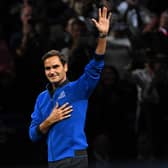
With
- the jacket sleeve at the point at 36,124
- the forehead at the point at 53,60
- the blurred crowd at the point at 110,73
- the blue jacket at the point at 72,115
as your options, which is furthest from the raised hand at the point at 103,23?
the blurred crowd at the point at 110,73

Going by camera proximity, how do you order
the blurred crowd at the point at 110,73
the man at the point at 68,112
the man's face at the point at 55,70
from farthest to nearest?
1. the blurred crowd at the point at 110,73
2. the man's face at the point at 55,70
3. the man at the point at 68,112

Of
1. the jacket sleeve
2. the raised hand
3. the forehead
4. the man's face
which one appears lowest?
the jacket sleeve

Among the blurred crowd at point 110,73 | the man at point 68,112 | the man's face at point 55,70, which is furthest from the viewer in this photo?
the blurred crowd at point 110,73

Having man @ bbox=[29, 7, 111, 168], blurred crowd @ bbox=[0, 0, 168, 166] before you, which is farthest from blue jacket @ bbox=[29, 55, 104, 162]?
blurred crowd @ bbox=[0, 0, 168, 166]

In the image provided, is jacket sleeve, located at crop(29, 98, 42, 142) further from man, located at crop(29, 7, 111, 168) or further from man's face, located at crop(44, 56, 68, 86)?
man's face, located at crop(44, 56, 68, 86)

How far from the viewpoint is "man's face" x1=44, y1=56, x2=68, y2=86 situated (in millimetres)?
6258

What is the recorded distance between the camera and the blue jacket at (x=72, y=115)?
6.05 m

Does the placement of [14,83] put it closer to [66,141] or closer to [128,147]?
[128,147]

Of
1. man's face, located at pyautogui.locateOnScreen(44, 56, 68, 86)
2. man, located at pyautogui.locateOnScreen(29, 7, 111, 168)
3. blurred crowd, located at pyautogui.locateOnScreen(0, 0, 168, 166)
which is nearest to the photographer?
man, located at pyautogui.locateOnScreen(29, 7, 111, 168)

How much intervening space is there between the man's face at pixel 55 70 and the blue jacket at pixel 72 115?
76 mm

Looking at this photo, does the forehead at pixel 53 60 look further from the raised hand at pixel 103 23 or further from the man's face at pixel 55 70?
the raised hand at pixel 103 23

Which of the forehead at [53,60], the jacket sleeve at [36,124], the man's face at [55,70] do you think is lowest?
the jacket sleeve at [36,124]

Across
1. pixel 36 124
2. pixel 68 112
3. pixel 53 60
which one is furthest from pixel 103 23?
pixel 36 124

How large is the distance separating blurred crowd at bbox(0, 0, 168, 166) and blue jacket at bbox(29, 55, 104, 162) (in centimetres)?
232
